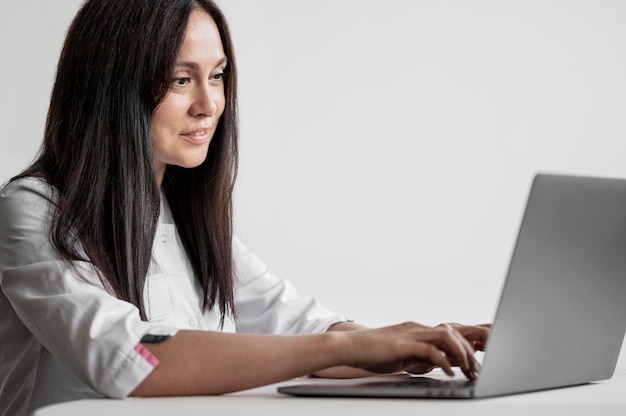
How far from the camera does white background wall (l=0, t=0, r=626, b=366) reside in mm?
3553

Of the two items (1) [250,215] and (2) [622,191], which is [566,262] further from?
(1) [250,215]

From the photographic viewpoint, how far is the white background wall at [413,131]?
11.7ft

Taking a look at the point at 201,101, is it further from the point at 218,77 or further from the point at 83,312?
the point at 83,312

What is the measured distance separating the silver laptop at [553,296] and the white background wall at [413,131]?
236 cm

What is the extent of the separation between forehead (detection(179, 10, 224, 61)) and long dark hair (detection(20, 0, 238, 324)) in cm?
2

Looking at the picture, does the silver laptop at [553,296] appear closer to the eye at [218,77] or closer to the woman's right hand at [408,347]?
the woman's right hand at [408,347]

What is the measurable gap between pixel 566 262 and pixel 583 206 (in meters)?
0.07

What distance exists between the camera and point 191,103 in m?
1.65

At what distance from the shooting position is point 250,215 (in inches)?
138

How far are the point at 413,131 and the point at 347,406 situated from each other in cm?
271

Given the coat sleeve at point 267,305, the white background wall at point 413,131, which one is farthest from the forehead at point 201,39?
the white background wall at point 413,131

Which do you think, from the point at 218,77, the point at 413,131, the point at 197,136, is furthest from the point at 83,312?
the point at 413,131

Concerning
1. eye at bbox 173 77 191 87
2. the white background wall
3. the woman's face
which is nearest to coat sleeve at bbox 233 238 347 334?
the woman's face

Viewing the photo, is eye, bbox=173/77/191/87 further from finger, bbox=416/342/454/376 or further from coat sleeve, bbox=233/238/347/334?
finger, bbox=416/342/454/376
